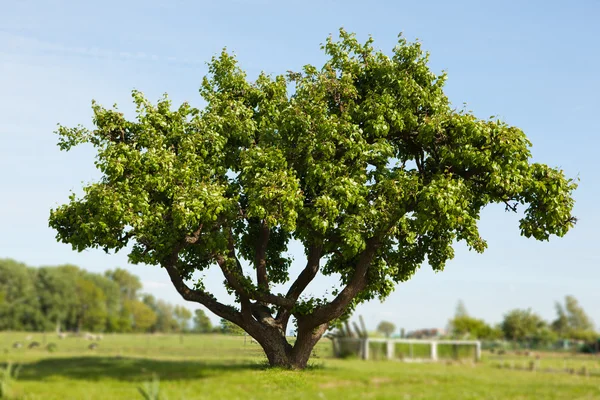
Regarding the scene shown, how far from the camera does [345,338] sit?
48.8m

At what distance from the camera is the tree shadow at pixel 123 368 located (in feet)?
101

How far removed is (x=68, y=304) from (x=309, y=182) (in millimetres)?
84318

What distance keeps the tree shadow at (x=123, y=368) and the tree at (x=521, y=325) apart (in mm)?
53224

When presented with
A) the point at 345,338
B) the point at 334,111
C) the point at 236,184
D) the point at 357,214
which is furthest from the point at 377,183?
the point at 345,338

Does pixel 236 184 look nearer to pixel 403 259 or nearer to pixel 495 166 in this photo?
pixel 403 259

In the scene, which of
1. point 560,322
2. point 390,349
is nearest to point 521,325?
point 560,322

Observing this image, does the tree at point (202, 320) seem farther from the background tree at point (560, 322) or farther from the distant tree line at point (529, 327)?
the background tree at point (560, 322)

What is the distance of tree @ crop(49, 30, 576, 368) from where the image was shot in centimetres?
1755

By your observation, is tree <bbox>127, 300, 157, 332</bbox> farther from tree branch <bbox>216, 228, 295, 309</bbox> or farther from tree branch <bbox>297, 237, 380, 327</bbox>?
tree branch <bbox>297, 237, 380, 327</bbox>

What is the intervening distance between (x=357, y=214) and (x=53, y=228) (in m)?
10.6

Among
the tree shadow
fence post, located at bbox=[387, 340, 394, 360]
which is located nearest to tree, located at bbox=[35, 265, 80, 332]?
the tree shadow

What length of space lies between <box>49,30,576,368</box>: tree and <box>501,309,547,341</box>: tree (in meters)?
63.1

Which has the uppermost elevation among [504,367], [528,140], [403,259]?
[528,140]

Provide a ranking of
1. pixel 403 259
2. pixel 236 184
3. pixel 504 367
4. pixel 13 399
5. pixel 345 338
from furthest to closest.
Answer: pixel 345 338, pixel 504 367, pixel 403 259, pixel 236 184, pixel 13 399
